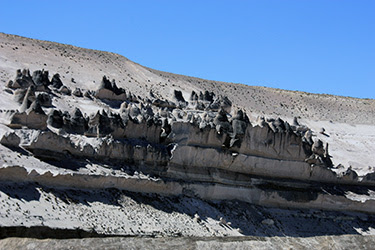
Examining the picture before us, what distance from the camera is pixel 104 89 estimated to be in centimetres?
4388

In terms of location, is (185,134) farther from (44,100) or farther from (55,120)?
(44,100)

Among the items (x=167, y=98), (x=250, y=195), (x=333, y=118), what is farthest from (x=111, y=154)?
(x=333, y=118)

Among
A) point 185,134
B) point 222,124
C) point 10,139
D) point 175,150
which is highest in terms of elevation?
point 222,124

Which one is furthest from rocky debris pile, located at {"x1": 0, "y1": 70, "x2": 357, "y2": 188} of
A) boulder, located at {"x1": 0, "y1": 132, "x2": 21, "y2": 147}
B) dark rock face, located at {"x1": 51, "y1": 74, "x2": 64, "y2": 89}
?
boulder, located at {"x1": 0, "y1": 132, "x2": 21, "y2": 147}

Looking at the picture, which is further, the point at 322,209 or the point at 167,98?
the point at 167,98

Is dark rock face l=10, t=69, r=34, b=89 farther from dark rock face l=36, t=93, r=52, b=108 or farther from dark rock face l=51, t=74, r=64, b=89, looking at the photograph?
dark rock face l=36, t=93, r=52, b=108

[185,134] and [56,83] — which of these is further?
[56,83]

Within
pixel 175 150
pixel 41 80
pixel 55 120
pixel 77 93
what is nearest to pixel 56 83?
pixel 41 80

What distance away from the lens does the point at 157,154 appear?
33250mm

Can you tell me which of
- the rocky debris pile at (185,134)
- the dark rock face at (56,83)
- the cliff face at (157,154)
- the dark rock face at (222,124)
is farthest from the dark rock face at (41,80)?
the dark rock face at (222,124)

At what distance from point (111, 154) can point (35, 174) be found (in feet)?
20.1

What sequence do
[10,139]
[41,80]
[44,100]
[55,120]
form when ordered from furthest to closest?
[41,80] < [44,100] < [55,120] < [10,139]

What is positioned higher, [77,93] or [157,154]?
[77,93]

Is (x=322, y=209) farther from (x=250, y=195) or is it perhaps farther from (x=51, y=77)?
(x=51, y=77)
